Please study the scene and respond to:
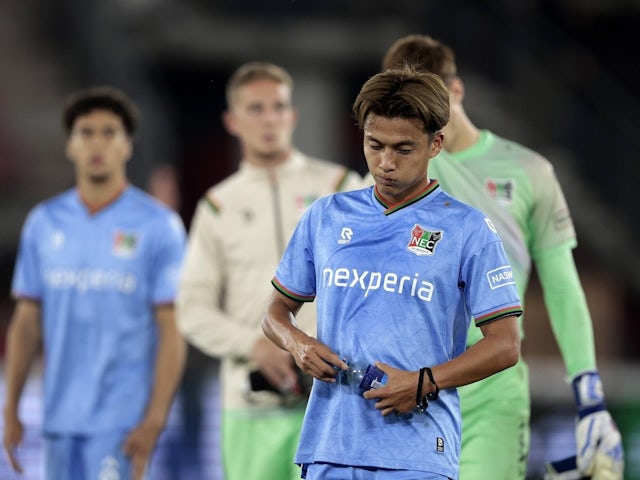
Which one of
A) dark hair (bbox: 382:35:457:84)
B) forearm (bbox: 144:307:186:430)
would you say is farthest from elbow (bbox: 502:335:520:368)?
forearm (bbox: 144:307:186:430)

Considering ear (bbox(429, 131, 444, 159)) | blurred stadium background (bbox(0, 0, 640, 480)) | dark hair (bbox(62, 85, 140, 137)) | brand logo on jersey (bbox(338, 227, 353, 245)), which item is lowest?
brand logo on jersey (bbox(338, 227, 353, 245))

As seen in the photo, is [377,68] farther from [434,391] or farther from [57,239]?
[434,391]

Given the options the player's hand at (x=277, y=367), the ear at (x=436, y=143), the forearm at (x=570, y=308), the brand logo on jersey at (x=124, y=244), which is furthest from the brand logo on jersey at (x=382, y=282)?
the brand logo on jersey at (x=124, y=244)

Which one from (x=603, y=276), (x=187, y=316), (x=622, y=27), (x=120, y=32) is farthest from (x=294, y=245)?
(x=622, y=27)

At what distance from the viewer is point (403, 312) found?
4.74 m

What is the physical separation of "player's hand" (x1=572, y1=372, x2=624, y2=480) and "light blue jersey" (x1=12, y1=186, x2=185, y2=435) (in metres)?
2.48

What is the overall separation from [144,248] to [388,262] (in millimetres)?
3356

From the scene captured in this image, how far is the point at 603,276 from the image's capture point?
19484 millimetres

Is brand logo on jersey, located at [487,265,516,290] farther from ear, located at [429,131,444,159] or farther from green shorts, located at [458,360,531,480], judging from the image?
green shorts, located at [458,360,531,480]

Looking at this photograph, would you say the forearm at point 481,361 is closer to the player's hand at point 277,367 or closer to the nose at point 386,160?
the nose at point 386,160

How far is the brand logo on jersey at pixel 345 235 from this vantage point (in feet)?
16.0

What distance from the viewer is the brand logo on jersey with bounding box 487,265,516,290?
4715 mm

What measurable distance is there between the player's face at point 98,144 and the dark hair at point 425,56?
225cm

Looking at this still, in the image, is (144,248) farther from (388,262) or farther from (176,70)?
(176,70)
